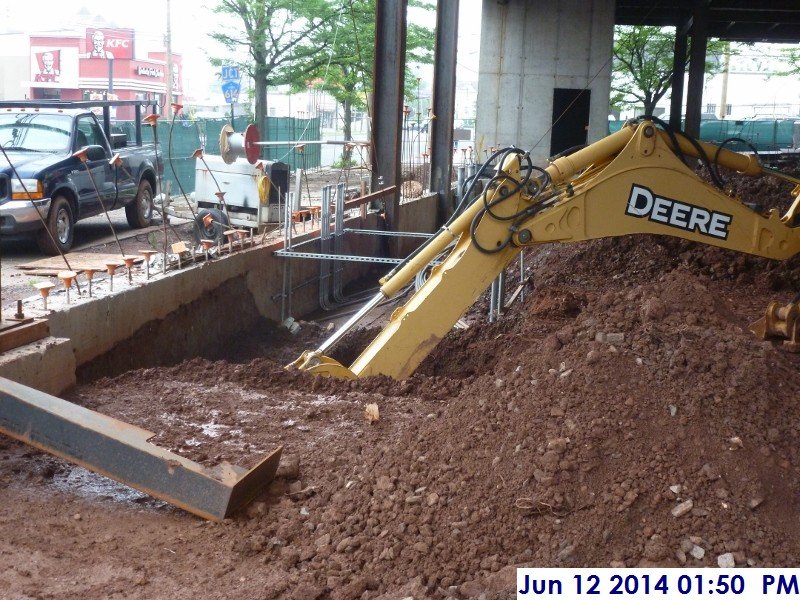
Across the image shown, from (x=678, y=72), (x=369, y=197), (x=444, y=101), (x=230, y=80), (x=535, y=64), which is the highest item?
(x=678, y=72)

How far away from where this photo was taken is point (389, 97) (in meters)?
A: 15.9

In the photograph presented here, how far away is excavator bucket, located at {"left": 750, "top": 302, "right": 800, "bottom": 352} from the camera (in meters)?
7.35

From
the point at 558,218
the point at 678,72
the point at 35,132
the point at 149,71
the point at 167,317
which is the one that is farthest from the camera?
the point at 149,71

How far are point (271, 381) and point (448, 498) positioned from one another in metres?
3.08

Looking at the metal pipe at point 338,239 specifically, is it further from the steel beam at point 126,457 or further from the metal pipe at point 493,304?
the steel beam at point 126,457

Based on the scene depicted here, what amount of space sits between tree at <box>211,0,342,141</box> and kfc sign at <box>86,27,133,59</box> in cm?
2900

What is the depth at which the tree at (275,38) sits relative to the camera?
A: 28500 millimetres

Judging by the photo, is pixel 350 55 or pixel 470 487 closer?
pixel 470 487

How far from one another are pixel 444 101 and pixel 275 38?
1116cm

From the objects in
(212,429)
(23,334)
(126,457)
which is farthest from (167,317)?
(126,457)

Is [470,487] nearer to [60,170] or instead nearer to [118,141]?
[60,170]

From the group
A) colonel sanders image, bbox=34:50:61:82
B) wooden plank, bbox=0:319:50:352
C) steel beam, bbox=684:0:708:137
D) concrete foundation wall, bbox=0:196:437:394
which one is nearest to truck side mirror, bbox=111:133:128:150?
concrete foundation wall, bbox=0:196:437:394

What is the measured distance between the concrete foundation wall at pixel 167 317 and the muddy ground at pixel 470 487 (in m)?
0.57
